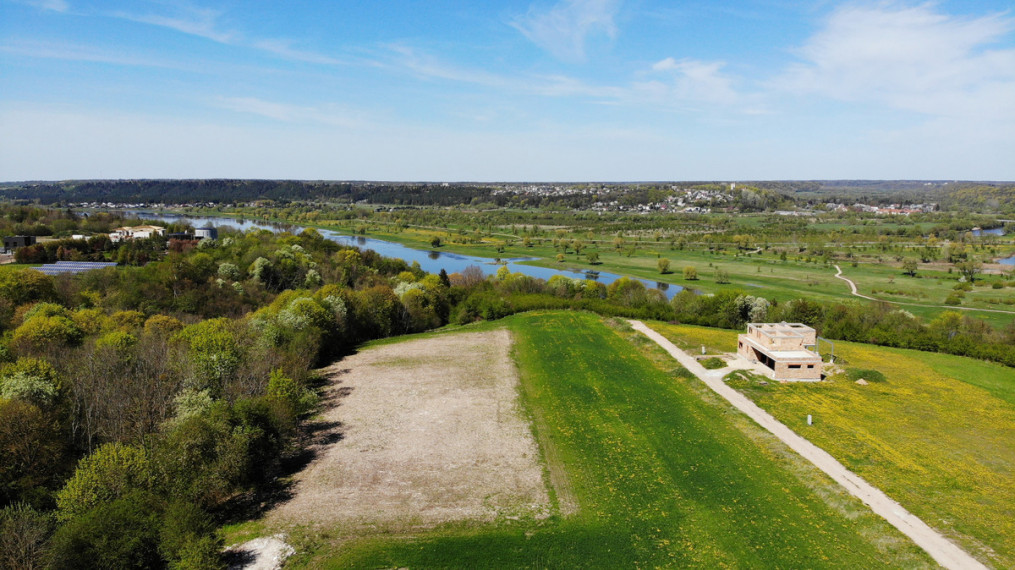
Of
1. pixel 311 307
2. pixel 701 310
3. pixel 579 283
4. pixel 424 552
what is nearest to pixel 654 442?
pixel 424 552

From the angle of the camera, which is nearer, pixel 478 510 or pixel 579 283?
pixel 478 510

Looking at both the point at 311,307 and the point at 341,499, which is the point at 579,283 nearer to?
the point at 311,307

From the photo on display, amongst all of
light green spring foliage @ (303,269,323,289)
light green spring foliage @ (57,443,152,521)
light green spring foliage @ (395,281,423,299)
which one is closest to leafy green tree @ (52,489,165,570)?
light green spring foliage @ (57,443,152,521)

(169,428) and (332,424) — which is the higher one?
(169,428)

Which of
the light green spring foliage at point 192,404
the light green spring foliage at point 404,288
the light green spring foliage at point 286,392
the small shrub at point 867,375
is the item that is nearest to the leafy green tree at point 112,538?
the light green spring foliage at point 192,404

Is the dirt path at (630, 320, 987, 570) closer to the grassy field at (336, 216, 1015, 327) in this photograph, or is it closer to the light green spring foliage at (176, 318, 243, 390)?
the light green spring foliage at (176, 318, 243, 390)

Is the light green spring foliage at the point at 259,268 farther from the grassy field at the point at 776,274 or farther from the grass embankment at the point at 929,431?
the grassy field at the point at 776,274

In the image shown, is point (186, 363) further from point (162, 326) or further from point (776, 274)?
point (776, 274)
